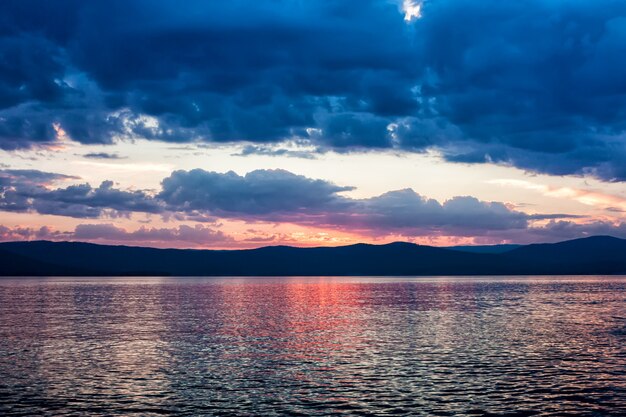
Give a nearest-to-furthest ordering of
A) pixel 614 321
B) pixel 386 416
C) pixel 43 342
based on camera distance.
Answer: pixel 386 416
pixel 43 342
pixel 614 321

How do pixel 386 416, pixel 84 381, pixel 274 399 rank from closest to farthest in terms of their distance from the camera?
pixel 386 416 < pixel 274 399 < pixel 84 381

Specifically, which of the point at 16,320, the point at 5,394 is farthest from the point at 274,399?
the point at 16,320

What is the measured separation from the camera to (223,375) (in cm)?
5028

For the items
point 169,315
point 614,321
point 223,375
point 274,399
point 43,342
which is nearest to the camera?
point 274,399

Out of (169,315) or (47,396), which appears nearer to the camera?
(47,396)

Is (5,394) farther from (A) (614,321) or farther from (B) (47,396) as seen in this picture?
(A) (614,321)

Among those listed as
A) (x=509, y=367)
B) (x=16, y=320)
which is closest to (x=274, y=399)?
(x=509, y=367)

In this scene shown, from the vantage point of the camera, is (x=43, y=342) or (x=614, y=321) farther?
(x=614, y=321)

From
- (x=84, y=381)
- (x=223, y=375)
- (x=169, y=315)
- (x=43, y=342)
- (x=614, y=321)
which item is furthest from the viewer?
(x=169, y=315)

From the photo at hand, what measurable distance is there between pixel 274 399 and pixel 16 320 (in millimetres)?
72779

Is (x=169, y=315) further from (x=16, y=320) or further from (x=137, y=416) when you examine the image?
(x=137, y=416)

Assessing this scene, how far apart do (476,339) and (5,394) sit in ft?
164

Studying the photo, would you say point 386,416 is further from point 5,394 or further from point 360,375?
point 5,394

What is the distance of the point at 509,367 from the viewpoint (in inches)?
2095
